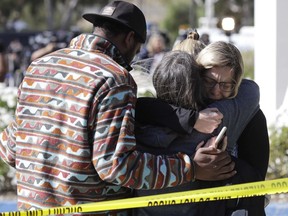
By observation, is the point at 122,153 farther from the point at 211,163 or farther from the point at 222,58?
the point at 222,58

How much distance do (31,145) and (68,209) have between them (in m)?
0.34

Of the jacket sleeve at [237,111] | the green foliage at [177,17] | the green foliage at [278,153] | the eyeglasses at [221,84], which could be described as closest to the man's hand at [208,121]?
the jacket sleeve at [237,111]

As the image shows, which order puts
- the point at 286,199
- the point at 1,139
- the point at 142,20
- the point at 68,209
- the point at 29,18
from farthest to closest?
the point at 29,18 < the point at 286,199 < the point at 1,139 < the point at 142,20 < the point at 68,209

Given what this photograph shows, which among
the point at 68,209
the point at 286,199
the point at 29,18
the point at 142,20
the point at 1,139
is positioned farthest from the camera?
the point at 29,18

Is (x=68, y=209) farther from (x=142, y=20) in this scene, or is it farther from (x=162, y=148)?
(x=142, y=20)

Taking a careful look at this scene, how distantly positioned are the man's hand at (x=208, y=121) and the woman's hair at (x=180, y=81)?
8 centimetres

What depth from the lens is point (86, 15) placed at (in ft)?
11.6

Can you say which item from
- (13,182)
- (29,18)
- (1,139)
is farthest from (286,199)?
(29,18)

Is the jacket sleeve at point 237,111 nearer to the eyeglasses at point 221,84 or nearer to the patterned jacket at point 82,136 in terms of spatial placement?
the eyeglasses at point 221,84

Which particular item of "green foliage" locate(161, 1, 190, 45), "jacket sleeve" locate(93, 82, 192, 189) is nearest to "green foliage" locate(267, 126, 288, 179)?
"jacket sleeve" locate(93, 82, 192, 189)

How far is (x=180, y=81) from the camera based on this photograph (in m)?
3.33

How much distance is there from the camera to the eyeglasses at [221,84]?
3426 millimetres

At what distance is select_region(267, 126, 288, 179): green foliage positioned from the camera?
839 centimetres

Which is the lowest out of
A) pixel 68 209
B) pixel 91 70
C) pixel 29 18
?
pixel 29 18
